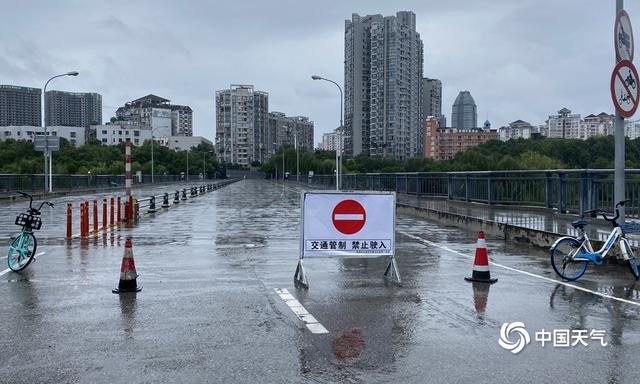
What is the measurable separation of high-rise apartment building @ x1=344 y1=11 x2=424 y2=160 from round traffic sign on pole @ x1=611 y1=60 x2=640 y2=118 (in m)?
96.3

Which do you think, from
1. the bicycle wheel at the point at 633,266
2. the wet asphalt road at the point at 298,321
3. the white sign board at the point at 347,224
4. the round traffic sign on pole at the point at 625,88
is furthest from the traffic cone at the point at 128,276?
the round traffic sign on pole at the point at 625,88

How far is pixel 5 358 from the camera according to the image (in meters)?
5.79

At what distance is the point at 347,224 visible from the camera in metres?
10.0

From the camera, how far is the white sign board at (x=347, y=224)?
389 inches

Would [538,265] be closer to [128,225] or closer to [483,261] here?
[483,261]

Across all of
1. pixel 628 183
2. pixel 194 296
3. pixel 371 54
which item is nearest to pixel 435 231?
pixel 628 183

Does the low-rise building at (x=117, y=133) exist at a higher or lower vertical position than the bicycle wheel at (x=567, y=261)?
higher

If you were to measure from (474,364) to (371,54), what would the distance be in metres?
110

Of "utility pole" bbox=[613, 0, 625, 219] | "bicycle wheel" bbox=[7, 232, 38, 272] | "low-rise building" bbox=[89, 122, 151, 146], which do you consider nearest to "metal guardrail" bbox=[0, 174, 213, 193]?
"bicycle wheel" bbox=[7, 232, 38, 272]

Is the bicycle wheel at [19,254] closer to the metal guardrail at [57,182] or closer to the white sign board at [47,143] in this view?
the metal guardrail at [57,182]

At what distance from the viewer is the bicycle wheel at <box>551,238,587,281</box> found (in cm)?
1024

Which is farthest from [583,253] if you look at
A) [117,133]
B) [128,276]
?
[117,133]

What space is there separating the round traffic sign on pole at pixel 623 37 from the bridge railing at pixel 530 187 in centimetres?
432

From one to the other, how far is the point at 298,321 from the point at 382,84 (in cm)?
11654
